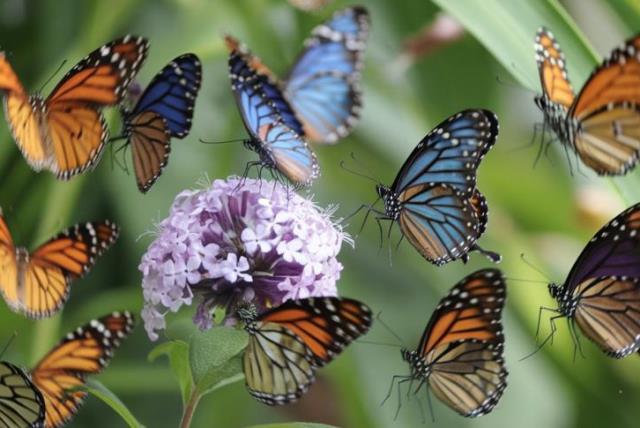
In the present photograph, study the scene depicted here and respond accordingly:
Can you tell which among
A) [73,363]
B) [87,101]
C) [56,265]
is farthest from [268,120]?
[73,363]

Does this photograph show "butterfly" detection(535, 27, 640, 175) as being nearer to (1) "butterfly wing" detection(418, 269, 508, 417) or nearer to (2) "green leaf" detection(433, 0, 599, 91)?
(2) "green leaf" detection(433, 0, 599, 91)

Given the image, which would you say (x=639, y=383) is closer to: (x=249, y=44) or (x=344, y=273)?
(x=344, y=273)

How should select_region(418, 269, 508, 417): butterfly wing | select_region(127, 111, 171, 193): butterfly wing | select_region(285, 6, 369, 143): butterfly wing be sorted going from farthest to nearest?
select_region(285, 6, 369, 143): butterfly wing → select_region(127, 111, 171, 193): butterfly wing → select_region(418, 269, 508, 417): butterfly wing

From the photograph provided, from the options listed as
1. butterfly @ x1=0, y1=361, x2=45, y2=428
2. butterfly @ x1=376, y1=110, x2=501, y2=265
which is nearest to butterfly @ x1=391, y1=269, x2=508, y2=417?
butterfly @ x1=376, y1=110, x2=501, y2=265

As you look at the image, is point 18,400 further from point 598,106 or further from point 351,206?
point 351,206

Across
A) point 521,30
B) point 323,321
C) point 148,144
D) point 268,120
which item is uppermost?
point 148,144

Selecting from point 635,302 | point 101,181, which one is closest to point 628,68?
point 635,302

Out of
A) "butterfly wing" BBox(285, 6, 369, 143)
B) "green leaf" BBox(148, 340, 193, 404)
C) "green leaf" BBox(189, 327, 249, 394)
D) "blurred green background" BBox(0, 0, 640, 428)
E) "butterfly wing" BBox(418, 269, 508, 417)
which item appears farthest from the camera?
"blurred green background" BBox(0, 0, 640, 428)
